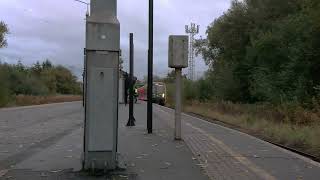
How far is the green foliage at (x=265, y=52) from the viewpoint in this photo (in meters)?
42.0

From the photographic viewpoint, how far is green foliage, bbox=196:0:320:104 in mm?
41969

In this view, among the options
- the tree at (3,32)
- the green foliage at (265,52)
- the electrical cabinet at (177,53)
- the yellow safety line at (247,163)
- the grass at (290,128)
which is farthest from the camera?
the tree at (3,32)

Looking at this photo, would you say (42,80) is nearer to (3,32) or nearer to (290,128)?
(3,32)

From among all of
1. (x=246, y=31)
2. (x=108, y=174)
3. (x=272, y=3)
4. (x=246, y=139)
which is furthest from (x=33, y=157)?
(x=246, y=31)

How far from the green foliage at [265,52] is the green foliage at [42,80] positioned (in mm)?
30271

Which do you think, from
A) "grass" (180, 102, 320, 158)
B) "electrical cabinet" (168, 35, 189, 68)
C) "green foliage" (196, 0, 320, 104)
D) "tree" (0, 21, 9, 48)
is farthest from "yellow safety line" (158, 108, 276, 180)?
"tree" (0, 21, 9, 48)

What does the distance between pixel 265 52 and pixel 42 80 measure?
7588 cm

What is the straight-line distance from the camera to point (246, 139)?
18.8 meters

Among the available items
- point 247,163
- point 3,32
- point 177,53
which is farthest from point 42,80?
point 247,163

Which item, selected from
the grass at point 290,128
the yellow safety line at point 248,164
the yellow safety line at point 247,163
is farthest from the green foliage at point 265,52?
the yellow safety line at point 248,164

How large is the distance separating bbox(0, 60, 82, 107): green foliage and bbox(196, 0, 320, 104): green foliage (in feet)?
99.3

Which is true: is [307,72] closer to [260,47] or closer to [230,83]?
[260,47]

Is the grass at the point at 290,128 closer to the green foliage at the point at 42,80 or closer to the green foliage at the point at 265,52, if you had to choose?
the green foliage at the point at 265,52

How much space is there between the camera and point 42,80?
12231 centimetres
